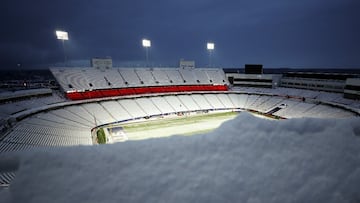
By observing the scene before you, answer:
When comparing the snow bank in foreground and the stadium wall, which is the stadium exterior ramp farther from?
the snow bank in foreground

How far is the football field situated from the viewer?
1369 inches

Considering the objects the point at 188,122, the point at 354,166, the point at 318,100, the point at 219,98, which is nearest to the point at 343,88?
the point at 318,100

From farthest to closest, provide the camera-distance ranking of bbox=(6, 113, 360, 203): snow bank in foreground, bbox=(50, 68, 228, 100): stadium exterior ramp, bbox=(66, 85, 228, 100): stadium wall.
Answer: bbox=(50, 68, 228, 100): stadium exterior ramp → bbox=(66, 85, 228, 100): stadium wall → bbox=(6, 113, 360, 203): snow bank in foreground

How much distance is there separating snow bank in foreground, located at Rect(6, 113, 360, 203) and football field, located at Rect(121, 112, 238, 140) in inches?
1150

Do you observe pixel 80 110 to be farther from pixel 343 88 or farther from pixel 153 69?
pixel 343 88

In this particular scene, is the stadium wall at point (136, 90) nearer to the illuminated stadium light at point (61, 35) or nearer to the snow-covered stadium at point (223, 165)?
the illuminated stadium light at point (61, 35)

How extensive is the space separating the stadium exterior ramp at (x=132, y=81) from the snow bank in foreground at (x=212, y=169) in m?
48.0

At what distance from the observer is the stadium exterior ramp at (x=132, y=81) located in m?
48.5

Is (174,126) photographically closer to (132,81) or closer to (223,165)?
(132,81)

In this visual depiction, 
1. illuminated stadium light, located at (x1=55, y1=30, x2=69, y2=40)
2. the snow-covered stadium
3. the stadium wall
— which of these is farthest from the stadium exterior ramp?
the snow-covered stadium

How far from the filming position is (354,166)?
10.4 feet

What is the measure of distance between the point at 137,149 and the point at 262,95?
58330mm

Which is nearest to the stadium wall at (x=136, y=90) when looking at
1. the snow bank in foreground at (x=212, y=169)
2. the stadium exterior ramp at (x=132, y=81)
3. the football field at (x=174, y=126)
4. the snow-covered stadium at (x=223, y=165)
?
the stadium exterior ramp at (x=132, y=81)

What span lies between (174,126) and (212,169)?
1425 inches
